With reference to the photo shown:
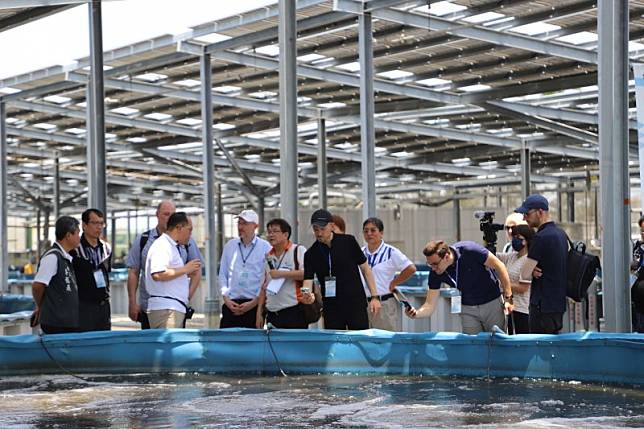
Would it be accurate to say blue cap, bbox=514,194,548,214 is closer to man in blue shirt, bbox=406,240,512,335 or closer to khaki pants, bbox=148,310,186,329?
man in blue shirt, bbox=406,240,512,335

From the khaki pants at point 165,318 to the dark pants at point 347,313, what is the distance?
1.39m

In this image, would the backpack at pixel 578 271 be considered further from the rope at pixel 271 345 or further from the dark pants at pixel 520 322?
the rope at pixel 271 345

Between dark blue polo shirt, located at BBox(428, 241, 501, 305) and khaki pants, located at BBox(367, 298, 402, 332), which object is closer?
dark blue polo shirt, located at BBox(428, 241, 501, 305)

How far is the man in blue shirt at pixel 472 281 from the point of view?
9.36 metres

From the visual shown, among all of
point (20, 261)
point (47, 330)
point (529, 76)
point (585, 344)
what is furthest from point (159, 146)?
A: point (20, 261)

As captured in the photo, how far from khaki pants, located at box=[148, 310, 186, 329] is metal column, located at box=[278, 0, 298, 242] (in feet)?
13.1

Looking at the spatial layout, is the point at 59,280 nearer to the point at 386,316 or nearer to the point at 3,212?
the point at 386,316

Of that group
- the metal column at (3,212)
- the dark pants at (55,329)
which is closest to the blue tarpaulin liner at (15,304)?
the dark pants at (55,329)

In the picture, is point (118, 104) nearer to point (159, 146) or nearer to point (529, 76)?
point (159, 146)

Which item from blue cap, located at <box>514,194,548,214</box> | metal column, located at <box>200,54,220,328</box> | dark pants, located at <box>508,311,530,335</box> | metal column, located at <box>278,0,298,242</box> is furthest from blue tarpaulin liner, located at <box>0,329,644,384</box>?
metal column, located at <box>200,54,220,328</box>

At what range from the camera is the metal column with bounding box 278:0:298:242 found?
1394cm

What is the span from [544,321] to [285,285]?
94.4 inches

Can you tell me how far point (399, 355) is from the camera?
10086 mm

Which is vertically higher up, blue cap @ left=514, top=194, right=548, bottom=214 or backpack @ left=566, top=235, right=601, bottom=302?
blue cap @ left=514, top=194, right=548, bottom=214
